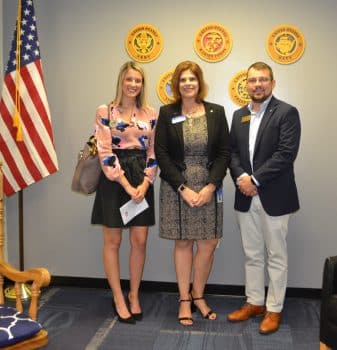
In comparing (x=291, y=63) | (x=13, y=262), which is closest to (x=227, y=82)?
(x=291, y=63)

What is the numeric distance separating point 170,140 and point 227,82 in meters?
0.87

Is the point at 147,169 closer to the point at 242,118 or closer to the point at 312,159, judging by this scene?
the point at 242,118

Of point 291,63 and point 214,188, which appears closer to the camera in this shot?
point 214,188

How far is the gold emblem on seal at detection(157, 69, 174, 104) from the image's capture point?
353 cm

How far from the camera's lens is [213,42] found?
3.45m

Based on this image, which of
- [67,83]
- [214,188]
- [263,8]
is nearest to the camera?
[214,188]

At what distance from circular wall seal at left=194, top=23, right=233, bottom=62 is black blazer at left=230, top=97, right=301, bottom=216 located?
0.81 metres

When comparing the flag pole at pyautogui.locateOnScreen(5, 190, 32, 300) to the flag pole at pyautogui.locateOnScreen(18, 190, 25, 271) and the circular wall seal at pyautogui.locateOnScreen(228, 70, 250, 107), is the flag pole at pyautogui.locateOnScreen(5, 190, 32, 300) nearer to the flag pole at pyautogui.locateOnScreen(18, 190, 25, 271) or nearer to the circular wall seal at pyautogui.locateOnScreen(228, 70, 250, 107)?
the flag pole at pyautogui.locateOnScreen(18, 190, 25, 271)

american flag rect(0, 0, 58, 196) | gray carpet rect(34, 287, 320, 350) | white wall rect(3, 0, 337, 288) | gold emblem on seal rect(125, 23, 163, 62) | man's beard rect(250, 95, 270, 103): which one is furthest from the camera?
gold emblem on seal rect(125, 23, 163, 62)

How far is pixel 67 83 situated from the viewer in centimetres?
365

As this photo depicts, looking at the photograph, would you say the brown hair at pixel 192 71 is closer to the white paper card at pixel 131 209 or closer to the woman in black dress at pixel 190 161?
the woman in black dress at pixel 190 161

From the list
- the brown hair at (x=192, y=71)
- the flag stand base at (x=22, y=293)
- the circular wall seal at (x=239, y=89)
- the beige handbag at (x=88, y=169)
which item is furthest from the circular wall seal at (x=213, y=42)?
the flag stand base at (x=22, y=293)

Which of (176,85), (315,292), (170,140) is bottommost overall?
(315,292)

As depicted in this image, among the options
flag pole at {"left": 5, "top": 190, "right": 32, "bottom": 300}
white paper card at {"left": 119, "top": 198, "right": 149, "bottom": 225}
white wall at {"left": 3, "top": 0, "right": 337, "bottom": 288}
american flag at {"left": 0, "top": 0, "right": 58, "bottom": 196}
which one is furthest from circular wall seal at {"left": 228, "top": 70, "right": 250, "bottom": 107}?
flag pole at {"left": 5, "top": 190, "right": 32, "bottom": 300}
